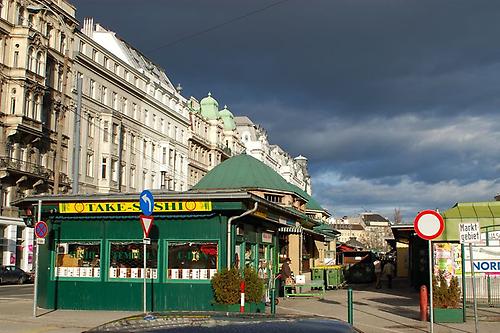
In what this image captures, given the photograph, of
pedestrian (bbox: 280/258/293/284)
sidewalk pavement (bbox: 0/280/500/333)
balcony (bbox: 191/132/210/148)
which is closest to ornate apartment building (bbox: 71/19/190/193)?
balcony (bbox: 191/132/210/148)

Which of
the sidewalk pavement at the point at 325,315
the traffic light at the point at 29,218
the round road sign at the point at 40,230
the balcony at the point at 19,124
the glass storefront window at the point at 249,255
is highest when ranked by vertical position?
the balcony at the point at 19,124

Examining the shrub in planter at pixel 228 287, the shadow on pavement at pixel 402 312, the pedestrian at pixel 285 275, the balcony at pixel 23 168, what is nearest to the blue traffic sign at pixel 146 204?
the shrub in planter at pixel 228 287

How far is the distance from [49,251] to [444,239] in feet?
43.3

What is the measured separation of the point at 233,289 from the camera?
717 inches

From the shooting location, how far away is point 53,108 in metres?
53.7

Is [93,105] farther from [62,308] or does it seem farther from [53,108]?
[62,308]

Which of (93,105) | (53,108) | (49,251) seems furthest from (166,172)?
(49,251)

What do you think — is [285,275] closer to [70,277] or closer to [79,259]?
[79,259]

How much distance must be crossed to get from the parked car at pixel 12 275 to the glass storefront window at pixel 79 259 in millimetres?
23176

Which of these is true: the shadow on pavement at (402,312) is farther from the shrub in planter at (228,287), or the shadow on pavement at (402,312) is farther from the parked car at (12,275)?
the parked car at (12,275)

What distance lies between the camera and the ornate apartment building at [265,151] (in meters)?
111

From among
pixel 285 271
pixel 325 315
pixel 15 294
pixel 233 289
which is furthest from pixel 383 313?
pixel 15 294

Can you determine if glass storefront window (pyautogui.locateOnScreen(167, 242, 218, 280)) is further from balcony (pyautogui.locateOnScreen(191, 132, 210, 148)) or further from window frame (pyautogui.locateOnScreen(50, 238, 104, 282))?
balcony (pyautogui.locateOnScreen(191, 132, 210, 148))

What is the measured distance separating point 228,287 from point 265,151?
3841 inches
